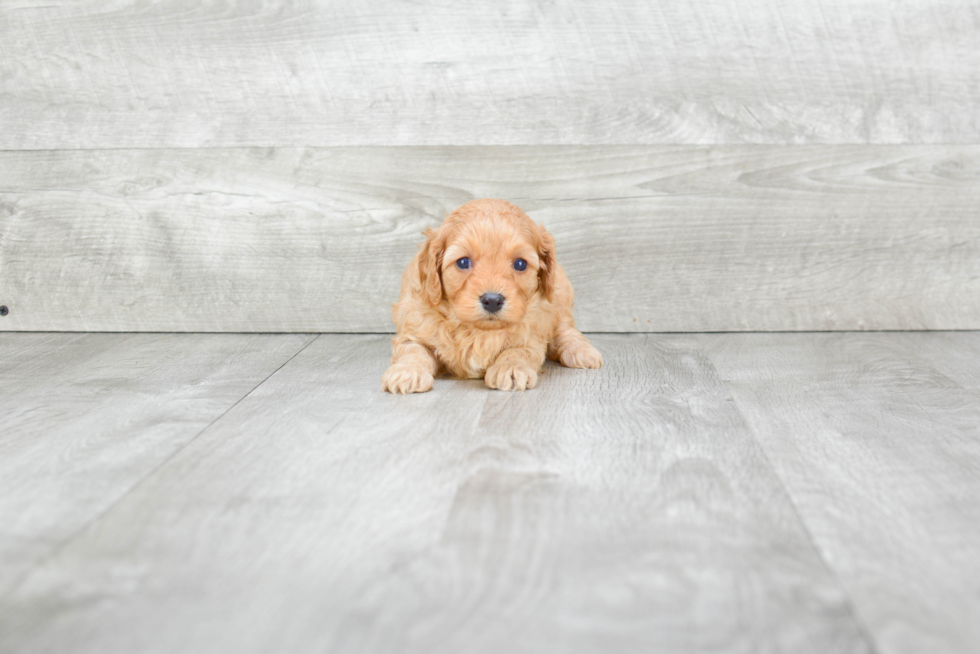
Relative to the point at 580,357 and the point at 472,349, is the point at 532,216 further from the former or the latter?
the point at 472,349

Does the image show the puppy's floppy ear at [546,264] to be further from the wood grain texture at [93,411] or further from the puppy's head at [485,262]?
the wood grain texture at [93,411]

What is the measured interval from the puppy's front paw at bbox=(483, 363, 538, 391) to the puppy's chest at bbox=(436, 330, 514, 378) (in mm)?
50

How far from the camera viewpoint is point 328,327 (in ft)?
8.39

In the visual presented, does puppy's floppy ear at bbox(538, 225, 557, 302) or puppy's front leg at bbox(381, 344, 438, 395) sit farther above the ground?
puppy's floppy ear at bbox(538, 225, 557, 302)

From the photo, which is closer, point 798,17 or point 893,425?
point 893,425

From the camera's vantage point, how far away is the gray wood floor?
2.83ft

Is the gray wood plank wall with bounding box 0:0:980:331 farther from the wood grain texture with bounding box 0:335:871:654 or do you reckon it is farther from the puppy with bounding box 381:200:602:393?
A: the wood grain texture with bounding box 0:335:871:654

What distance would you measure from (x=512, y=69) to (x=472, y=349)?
1008 mm

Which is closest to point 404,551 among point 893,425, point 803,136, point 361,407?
point 361,407

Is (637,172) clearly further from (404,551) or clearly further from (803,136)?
(404,551)

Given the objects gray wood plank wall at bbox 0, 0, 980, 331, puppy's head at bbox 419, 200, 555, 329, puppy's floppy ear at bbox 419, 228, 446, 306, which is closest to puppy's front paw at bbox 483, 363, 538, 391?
puppy's head at bbox 419, 200, 555, 329

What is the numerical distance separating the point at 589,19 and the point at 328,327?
126 centimetres

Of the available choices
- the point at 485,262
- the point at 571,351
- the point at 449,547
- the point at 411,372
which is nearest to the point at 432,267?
the point at 485,262

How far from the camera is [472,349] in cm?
186
